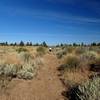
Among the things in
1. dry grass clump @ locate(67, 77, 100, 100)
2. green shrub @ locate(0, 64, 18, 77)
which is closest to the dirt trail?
green shrub @ locate(0, 64, 18, 77)

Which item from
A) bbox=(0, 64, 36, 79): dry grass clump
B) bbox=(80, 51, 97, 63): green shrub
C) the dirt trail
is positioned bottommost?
the dirt trail

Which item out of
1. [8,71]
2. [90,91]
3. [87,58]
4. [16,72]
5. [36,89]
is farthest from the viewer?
[87,58]

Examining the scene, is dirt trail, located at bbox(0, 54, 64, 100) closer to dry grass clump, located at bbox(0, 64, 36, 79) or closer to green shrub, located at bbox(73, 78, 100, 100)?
dry grass clump, located at bbox(0, 64, 36, 79)

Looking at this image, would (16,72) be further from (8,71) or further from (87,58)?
(87,58)

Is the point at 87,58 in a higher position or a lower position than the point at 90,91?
higher

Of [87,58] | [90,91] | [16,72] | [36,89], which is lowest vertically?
[36,89]

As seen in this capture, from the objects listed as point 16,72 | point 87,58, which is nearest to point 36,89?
point 16,72

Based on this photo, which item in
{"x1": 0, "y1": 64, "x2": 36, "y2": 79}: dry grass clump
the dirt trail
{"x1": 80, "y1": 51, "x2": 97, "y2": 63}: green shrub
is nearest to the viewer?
the dirt trail

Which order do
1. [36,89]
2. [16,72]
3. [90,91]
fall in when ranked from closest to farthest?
[90,91], [36,89], [16,72]

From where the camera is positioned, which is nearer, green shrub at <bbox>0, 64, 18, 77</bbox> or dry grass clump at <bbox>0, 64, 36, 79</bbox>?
dry grass clump at <bbox>0, 64, 36, 79</bbox>

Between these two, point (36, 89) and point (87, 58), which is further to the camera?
point (87, 58)

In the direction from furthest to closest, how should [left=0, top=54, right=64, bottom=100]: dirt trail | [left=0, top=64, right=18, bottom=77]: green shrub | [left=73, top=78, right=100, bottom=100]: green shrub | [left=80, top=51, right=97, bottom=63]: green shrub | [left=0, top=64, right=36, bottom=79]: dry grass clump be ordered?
[left=80, top=51, right=97, bottom=63]: green shrub < [left=0, top=64, right=18, bottom=77]: green shrub < [left=0, top=64, right=36, bottom=79]: dry grass clump < [left=0, top=54, right=64, bottom=100]: dirt trail < [left=73, top=78, right=100, bottom=100]: green shrub

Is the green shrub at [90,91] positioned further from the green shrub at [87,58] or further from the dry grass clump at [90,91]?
the green shrub at [87,58]

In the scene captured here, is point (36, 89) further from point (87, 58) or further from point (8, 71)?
point (87, 58)
